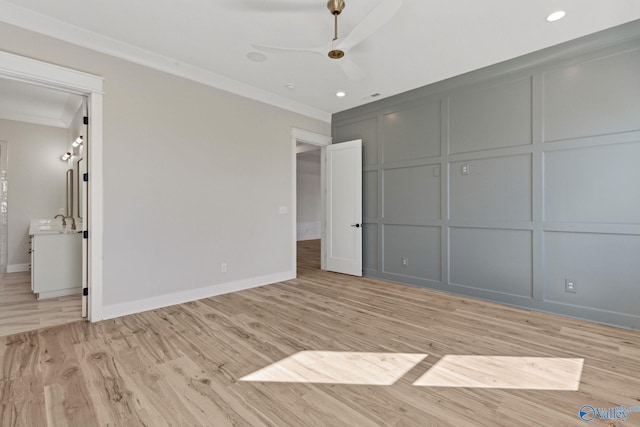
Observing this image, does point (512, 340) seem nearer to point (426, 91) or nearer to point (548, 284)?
point (548, 284)

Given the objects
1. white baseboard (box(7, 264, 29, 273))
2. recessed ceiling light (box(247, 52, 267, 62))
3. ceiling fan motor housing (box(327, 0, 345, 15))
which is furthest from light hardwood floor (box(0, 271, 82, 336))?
ceiling fan motor housing (box(327, 0, 345, 15))

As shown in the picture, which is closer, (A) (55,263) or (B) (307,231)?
(A) (55,263)

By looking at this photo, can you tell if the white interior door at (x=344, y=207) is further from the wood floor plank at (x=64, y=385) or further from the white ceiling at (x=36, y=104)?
the white ceiling at (x=36, y=104)

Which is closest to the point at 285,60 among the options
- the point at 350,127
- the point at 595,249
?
the point at 350,127

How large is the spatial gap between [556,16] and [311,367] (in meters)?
3.81

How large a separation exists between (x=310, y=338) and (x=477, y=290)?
2487 millimetres

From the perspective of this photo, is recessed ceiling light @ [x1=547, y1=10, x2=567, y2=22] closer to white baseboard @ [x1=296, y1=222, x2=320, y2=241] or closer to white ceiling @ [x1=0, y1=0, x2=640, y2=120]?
white ceiling @ [x1=0, y1=0, x2=640, y2=120]

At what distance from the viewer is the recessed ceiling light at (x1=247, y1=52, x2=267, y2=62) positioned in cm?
336

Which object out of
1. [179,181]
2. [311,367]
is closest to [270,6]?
[179,181]

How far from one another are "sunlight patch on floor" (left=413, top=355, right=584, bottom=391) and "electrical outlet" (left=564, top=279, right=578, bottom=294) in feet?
4.03

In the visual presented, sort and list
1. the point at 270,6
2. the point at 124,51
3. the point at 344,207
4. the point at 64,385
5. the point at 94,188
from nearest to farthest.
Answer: the point at 64,385 → the point at 270,6 → the point at 94,188 → the point at 124,51 → the point at 344,207

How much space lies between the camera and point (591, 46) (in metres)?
3.06

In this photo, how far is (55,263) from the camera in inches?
156

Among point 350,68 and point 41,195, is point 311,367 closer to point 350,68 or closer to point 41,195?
point 350,68
